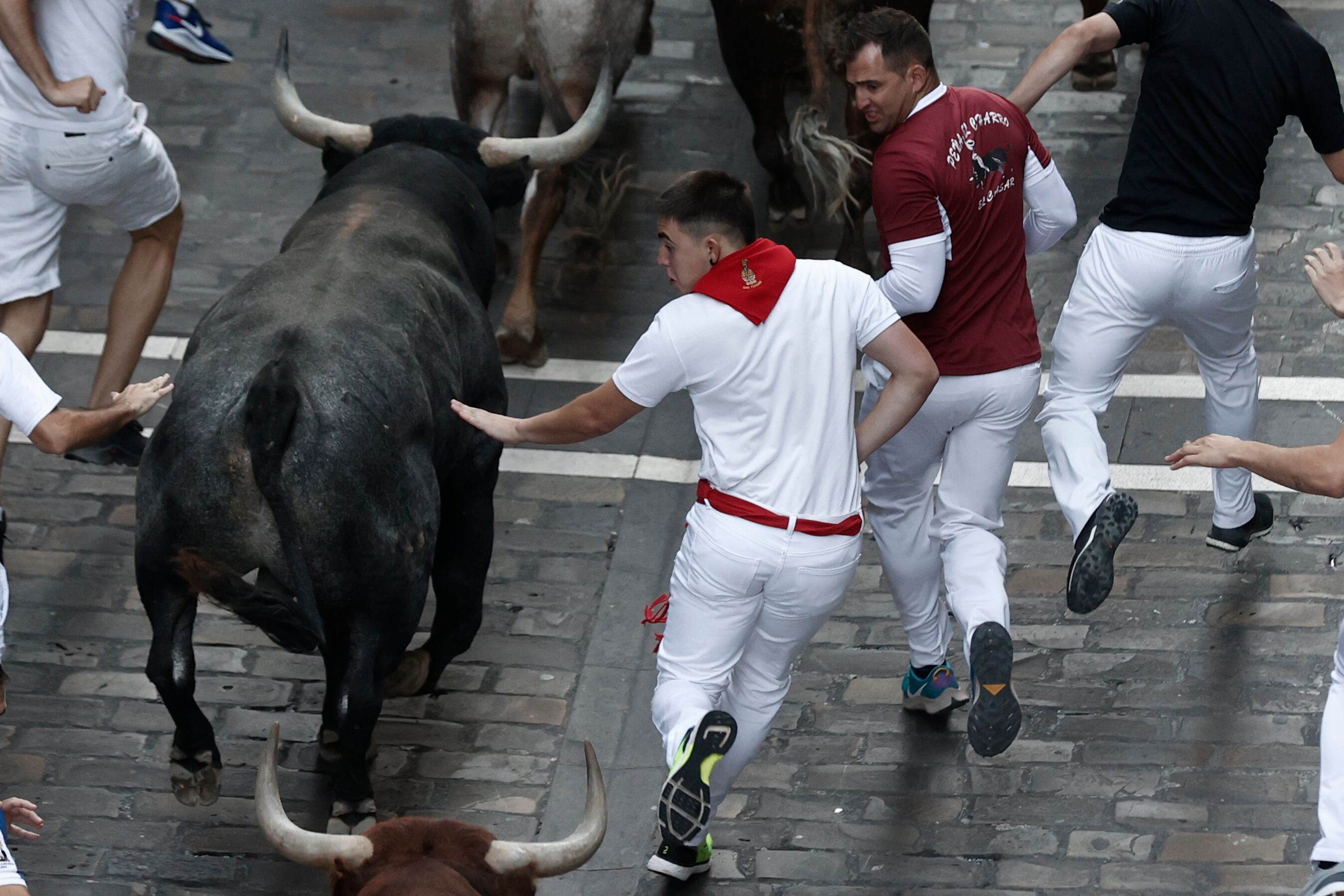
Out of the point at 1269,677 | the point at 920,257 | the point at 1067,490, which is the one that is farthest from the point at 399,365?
the point at 1269,677

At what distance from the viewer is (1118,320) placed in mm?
6102

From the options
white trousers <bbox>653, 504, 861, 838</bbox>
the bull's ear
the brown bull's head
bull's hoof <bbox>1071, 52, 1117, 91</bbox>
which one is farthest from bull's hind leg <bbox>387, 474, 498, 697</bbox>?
bull's hoof <bbox>1071, 52, 1117, 91</bbox>

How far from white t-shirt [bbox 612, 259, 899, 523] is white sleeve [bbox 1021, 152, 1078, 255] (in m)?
1.09

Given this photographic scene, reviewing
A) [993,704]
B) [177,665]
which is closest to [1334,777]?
[993,704]

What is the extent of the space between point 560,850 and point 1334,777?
2117mm

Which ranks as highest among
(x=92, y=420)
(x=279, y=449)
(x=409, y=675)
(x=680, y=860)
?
(x=279, y=449)

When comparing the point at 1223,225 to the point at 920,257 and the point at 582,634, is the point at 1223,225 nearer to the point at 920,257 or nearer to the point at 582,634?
the point at 920,257

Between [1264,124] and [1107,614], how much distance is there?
2010mm

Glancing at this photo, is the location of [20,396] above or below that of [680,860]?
above

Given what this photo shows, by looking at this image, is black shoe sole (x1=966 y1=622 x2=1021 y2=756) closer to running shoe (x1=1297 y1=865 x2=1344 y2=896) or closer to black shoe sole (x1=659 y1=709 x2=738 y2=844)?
black shoe sole (x1=659 y1=709 x2=738 y2=844)

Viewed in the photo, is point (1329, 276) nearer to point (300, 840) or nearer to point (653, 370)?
point (653, 370)

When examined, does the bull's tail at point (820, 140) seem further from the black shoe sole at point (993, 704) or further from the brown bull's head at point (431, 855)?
the brown bull's head at point (431, 855)

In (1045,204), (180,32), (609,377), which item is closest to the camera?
(1045,204)

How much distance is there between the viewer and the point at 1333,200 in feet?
29.3
